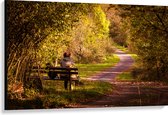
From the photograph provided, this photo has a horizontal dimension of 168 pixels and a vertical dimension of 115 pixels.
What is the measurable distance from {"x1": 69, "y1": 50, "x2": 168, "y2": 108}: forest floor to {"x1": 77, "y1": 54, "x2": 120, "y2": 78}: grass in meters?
0.03

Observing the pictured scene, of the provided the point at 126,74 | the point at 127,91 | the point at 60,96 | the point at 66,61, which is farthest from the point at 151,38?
the point at 60,96

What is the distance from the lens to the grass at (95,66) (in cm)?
325

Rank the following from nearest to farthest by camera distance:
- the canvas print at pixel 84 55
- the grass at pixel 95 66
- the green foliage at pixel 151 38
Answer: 1. the canvas print at pixel 84 55
2. the grass at pixel 95 66
3. the green foliage at pixel 151 38

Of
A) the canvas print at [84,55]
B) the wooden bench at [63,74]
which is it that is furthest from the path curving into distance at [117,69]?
the wooden bench at [63,74]

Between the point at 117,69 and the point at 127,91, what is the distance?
0.18 meters

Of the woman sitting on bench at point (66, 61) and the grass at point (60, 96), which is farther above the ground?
the woman sitting on bench at point (66, 61)

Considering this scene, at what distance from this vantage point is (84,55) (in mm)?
3258

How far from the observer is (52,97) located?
3174mm

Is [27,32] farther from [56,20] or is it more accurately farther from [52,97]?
[52,97]

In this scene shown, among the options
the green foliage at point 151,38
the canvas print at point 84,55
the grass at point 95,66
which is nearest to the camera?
the canvas print at point 84,55

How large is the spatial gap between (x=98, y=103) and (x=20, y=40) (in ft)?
2.33

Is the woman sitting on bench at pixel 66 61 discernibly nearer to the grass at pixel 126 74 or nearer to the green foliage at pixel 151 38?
the grass at pixel 126 74

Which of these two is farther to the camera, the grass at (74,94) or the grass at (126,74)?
the grass at (126,74)

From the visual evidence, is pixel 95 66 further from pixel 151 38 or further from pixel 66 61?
pixel 151 38
